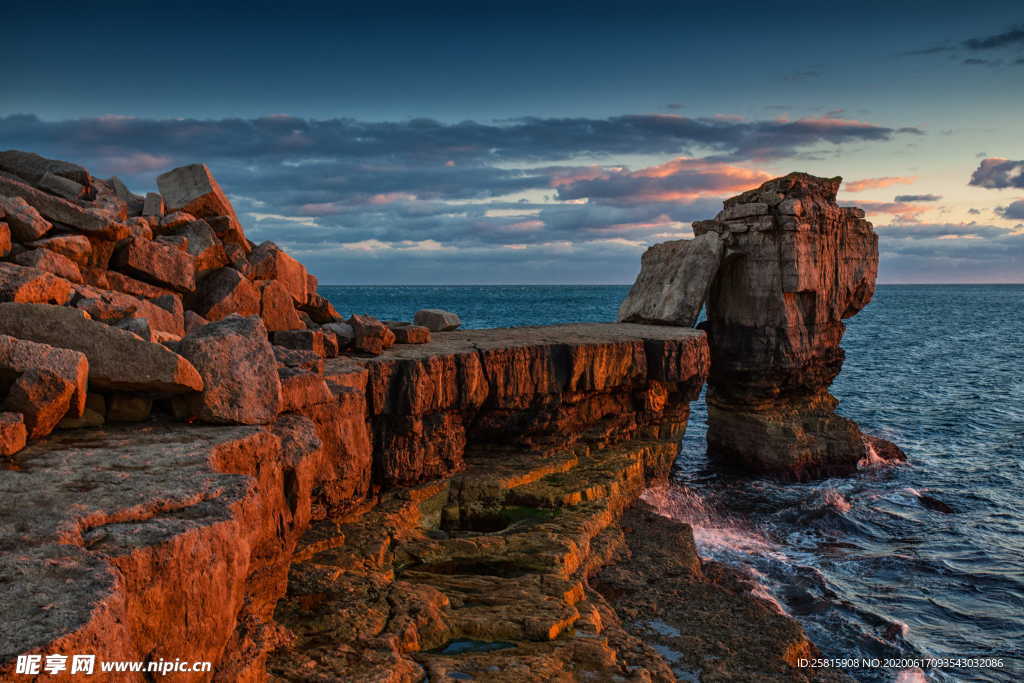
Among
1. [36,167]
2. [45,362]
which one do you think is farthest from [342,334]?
[45,362]

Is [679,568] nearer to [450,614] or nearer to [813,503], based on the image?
[450,614]

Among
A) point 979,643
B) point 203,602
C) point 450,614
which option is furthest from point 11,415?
point 979,643

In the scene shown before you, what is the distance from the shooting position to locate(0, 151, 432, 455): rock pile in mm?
6633

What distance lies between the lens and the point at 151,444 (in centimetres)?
656

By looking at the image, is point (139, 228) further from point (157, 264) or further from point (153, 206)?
point (153, 206)

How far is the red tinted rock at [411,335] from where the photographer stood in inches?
584

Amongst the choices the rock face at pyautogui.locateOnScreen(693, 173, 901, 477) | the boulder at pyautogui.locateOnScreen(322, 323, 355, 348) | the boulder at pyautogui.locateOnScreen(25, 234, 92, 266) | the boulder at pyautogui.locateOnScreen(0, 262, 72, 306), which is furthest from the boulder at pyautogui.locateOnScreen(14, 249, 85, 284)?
the rock face at pyautogui.locateOnScreen(693, 173, 901, 477)

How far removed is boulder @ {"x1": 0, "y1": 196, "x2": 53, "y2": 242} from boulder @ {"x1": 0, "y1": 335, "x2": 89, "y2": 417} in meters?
3.13

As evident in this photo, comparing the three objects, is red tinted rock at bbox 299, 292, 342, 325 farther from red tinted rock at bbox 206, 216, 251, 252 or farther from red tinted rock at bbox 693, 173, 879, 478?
red tinted rock at bbox 693, 173, 879, 478

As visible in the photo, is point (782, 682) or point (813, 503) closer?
point (782, 682)

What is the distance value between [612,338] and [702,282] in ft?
18.4

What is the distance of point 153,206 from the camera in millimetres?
12250

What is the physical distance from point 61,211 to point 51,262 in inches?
56.7

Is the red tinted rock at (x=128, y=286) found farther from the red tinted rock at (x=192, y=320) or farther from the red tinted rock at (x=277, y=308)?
the red tinted rock at (x=277, y=308)
